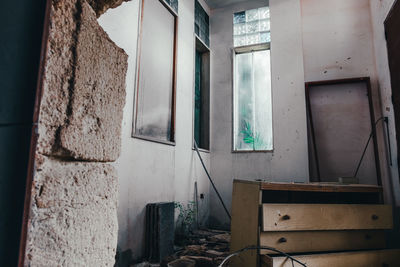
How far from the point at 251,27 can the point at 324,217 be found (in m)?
3.20

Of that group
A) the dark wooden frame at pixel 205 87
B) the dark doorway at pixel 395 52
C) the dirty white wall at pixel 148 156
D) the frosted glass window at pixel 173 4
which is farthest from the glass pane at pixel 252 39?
the dark doorway at pixel 395 52

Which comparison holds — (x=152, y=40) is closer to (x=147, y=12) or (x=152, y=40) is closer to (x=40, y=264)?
(x=147, y=12)

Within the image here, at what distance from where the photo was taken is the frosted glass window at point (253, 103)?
3916 mm

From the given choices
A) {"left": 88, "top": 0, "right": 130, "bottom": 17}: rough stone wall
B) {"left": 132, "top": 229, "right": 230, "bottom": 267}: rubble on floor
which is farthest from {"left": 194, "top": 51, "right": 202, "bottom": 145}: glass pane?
{"left": 88, "top": 0, "right": 130, "bottom": 17}: rough stone wall

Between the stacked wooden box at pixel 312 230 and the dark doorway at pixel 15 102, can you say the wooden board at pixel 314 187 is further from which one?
the dark doorway at pixel 15 102

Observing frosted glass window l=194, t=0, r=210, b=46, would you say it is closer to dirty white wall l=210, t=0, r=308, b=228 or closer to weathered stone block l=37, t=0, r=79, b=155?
dirty white wall l=210, t=0, r=308, b=228

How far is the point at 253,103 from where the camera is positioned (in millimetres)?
4035

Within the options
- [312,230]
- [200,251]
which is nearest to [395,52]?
[312,230]

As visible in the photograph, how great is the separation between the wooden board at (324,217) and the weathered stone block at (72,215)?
1.17 metres

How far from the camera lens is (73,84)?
0.64m

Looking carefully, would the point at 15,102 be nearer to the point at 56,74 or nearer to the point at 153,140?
the point at 56,74

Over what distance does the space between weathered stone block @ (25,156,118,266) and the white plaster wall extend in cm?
300

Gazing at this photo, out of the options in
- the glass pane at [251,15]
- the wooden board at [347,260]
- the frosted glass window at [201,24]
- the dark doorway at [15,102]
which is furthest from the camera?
the glass pane at [251,15]

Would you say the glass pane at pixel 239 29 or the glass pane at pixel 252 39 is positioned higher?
the glass pane at pixel 239 29
